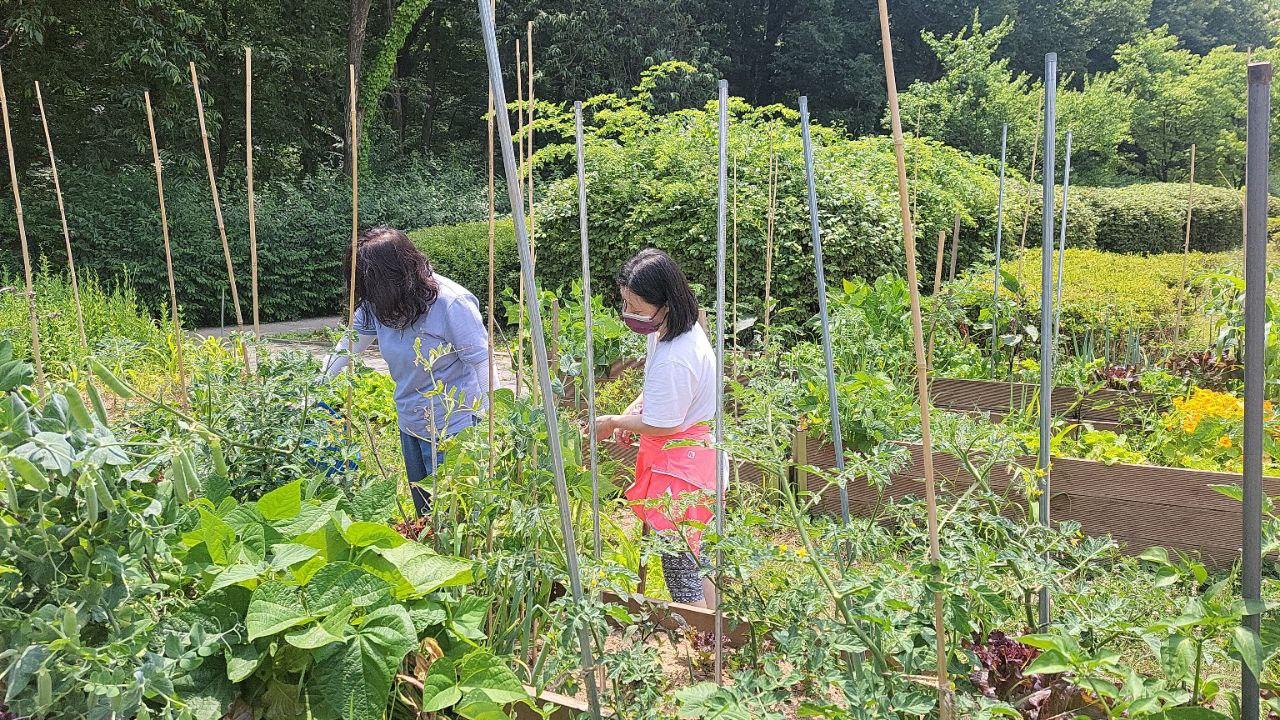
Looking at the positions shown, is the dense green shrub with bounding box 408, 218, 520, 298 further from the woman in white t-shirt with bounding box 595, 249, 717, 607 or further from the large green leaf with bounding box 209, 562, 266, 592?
the large green leaf with bounding box 209, 562, 266, 592

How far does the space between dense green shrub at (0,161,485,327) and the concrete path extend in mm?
320

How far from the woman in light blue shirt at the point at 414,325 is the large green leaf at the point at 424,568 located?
3.25ft

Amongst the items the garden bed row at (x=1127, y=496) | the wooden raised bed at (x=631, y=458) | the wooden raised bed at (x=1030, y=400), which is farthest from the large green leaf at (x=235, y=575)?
the wooden raised bed at (x=1030, y=400)

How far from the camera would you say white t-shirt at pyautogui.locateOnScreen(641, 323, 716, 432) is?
8.57 feet

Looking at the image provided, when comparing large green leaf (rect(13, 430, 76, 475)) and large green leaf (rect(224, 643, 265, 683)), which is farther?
large green leaf (rect(224, 643, 265, 683))

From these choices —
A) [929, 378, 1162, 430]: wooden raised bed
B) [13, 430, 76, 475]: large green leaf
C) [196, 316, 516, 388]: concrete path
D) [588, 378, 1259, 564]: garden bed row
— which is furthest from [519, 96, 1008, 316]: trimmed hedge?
[13, 430, 76, 475]: large green leaf

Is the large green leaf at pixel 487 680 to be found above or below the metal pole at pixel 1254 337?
below

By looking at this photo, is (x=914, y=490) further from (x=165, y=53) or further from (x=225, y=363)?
(x=165, y=53)

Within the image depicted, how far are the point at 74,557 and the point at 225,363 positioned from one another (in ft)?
3.70

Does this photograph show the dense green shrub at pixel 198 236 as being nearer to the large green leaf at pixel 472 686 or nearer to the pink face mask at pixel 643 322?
the pink face mask at pixel 643 322

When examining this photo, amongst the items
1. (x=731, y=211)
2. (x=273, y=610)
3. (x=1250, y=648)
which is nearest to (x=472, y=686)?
(x=273, y=610)

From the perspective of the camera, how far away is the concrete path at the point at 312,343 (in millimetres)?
7395

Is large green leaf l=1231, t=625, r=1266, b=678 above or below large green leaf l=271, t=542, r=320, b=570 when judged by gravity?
below

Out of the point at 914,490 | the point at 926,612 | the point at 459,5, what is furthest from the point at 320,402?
the point at 459,5
